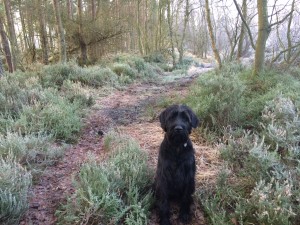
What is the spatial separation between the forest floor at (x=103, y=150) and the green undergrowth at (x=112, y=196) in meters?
0.25

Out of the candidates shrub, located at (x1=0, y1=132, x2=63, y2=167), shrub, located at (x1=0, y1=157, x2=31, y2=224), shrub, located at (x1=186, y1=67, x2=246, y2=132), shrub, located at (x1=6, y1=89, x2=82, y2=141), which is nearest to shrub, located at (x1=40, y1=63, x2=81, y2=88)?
shrub, located at (x1=6, y1=89, x2=82, y2=141)

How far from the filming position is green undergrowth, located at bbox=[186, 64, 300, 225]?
8.20ft

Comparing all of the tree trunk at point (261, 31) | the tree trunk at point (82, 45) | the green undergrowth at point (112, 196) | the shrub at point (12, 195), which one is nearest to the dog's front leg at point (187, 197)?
the green undergrowth at point (112, 196)

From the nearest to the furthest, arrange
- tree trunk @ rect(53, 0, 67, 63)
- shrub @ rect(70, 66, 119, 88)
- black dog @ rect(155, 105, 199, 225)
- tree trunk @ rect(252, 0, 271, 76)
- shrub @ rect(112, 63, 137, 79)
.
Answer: black dog @ rect(155, 105, 199, 225) → tree trunk @ rect(252, 0, 271, 76) → shrub @ rect(70, 66, 119, 88) → tree trunk @ rect(53, 0, 67, 63) → shrub @ rect(112, 63, 137, 79)

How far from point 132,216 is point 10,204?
1.18m

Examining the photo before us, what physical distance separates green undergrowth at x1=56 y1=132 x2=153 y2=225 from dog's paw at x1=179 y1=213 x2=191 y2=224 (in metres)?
0.37

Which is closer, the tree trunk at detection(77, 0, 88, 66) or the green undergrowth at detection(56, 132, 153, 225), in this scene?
A: the green undergrowth at detection(56, 132, 153, 225)

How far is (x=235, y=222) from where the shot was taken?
2.64m

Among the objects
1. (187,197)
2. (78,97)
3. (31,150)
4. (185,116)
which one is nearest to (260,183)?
(187,197)

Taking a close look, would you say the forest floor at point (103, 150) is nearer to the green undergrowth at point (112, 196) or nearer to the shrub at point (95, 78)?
the green undergrowth at point (112, 196)

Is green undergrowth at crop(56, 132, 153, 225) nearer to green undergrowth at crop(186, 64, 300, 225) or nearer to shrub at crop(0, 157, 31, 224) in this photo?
shrub at crop(0, 157, 31, 224)

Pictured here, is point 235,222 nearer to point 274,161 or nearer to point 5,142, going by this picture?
point 274,161

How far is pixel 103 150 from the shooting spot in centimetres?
459

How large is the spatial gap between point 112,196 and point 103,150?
1.87 metres
